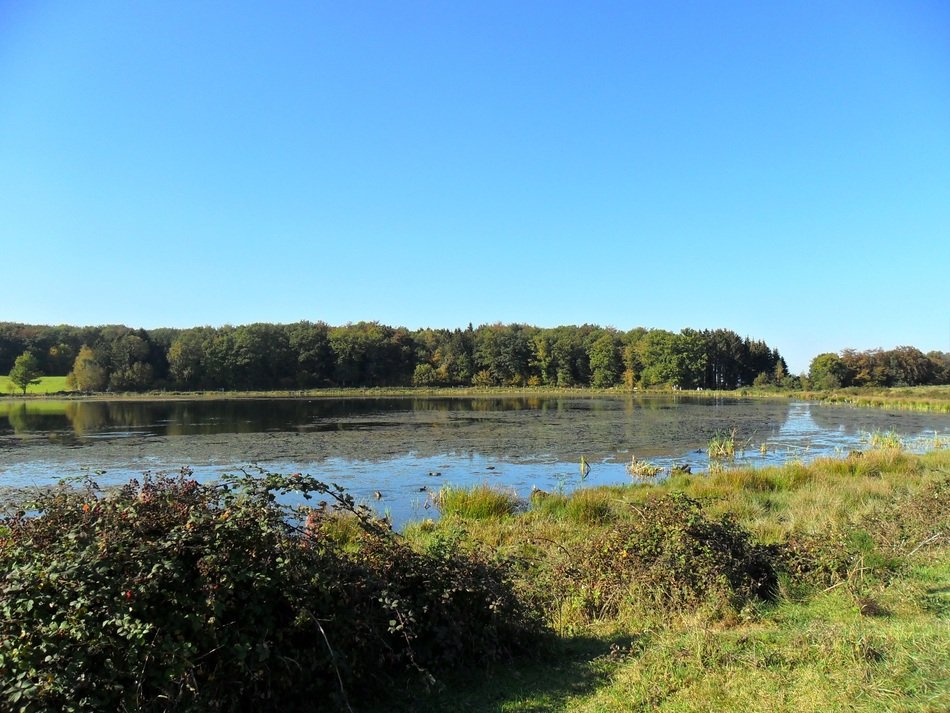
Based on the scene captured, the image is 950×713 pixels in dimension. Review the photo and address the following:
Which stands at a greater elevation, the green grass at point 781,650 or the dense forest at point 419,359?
the dense forest at point 419,359

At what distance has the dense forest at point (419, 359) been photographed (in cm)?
9700

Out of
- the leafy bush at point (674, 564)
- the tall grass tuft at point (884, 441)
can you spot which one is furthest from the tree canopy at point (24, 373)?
the leafy bush at point (674, 564)

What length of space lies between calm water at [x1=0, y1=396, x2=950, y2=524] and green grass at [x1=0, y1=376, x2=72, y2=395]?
5370 centimetres

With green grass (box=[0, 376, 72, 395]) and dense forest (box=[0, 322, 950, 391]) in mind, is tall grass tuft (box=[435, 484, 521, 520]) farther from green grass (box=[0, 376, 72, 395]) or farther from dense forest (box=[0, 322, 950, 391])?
green grass (box=[0, 376, 72, 395])

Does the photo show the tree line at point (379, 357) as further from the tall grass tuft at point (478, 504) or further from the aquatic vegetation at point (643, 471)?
the tall grass tuft at point (478, 504)

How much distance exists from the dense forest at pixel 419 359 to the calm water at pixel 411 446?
58520 mm

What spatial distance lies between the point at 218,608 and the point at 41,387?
10686 centimetres

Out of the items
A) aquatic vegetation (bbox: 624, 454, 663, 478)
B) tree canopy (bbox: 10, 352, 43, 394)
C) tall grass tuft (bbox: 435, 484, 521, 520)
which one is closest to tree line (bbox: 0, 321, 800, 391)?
tree canopy (bbox: 10, 352, 43, 394)

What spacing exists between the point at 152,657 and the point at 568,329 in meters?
119

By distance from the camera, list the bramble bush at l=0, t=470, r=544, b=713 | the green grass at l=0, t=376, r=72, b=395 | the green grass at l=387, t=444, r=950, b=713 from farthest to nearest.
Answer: the green grass at l=0, t=376, r=72, b=395 < the green grass at l=387, t=444, r=950, b=713 < the bramble bush at l=0, t=470, r=544, b=713

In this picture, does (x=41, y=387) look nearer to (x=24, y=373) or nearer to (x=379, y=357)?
(x=24, y=373)

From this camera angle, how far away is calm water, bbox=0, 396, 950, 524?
61.3ft

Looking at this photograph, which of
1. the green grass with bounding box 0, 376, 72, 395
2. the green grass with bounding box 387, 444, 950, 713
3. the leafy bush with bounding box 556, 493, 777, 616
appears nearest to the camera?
the green grass with bounding box 387, 444, 950, 713

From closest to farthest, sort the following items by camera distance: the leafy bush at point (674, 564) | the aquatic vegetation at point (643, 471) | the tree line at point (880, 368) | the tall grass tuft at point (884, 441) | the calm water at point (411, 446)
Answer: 1. the leafy bush at point (674, 564)
2. the aquatic vegetation at point (643, 471)
3. the calm water at point (411, 446)
4. the tall grass tuft at point (884, 441)
5. the tree line at point (880, 368)
